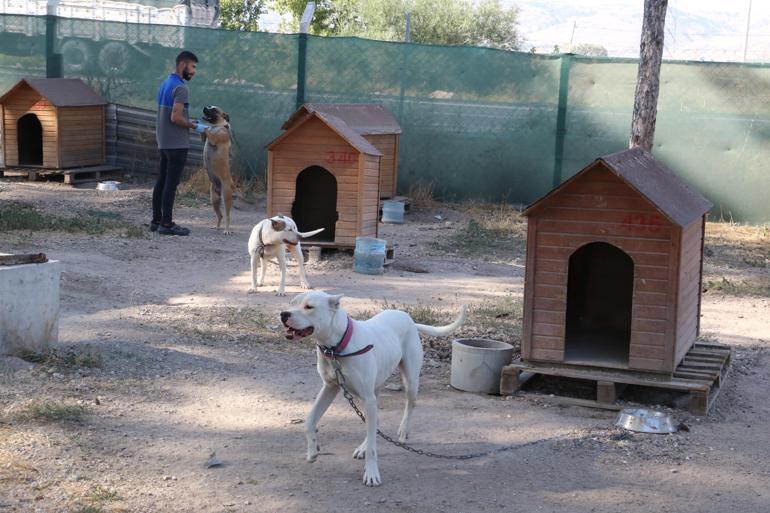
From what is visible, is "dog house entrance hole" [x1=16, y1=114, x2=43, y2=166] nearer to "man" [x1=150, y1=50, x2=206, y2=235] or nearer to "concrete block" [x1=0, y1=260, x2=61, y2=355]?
"man" [x1=150, y1=50, x2=206, y2=235]

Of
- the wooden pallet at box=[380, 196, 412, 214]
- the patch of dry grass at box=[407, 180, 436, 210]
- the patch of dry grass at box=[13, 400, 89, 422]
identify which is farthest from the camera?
the patch of dry grass at box=[407, 180, 436, 210]

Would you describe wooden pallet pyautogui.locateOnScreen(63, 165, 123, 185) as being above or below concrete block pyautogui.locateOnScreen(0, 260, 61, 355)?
above

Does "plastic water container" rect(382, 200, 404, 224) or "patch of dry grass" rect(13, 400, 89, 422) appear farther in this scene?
"plastic water container" rect(382, 200, 404, 224)

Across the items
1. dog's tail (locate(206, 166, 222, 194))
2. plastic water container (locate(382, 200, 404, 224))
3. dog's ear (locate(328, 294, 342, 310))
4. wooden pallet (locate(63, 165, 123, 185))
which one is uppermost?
dog's tail (locate(206, 166, 222, 194))

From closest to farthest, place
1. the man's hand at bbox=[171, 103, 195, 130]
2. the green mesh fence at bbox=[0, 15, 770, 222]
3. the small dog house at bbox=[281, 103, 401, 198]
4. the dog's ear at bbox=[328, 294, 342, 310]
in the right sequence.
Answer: the dog's ear at bbox=[328, 294, 342, 310], the man's hand at bbox=[171, 103, 195, 130], the small dog house at bbox=[281, 103, 401, 198], the green mesh fence at bbox=[0, 15, 770, 222]

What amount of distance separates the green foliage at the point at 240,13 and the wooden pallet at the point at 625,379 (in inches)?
1420

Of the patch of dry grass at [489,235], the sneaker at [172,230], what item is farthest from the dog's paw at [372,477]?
the sneaker at [172,230]

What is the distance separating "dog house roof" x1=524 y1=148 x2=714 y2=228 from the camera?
239 inches

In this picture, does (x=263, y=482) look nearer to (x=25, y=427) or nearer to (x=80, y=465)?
(x=80, y=465)

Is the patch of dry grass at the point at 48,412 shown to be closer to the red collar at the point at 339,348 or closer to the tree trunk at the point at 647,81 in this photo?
the red collar at the point at 339,348

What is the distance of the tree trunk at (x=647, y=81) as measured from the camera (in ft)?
40.6

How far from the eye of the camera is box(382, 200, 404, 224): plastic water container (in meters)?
14.2

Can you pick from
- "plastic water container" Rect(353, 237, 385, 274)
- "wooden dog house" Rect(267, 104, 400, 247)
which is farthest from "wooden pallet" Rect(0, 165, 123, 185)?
"plastic water container" Rect(353, 237, 385, 274)

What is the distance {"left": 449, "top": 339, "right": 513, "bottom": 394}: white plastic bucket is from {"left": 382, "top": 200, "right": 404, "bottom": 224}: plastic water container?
301 inches
